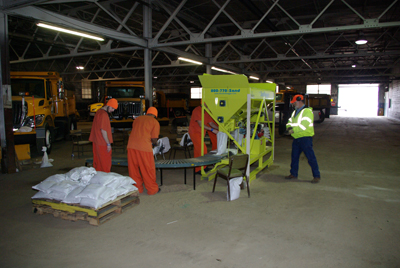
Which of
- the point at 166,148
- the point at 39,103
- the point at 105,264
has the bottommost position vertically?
the point at 105,264

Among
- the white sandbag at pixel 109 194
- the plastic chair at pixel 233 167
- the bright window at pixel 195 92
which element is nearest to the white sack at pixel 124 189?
the white sandbag at pixel 109 194

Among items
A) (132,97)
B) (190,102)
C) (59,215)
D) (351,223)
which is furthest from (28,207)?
(190,102)

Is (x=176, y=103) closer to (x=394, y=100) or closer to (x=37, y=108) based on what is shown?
(x=37, y=108)

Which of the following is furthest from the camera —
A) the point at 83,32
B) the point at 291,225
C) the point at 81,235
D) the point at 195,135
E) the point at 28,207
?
the point at 83,32

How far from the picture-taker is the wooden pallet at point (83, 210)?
13.7 feet

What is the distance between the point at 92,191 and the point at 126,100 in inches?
450

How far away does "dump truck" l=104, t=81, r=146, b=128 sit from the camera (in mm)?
14750

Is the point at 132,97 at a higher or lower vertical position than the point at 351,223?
higher

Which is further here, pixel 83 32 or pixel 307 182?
pixel 83 32

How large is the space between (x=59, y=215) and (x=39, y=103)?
651cm

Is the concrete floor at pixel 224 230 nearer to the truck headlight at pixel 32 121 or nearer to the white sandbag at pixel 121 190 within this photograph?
the white sandbag at pixel 121 190

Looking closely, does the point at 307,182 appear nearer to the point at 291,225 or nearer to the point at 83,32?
the point at 291,225

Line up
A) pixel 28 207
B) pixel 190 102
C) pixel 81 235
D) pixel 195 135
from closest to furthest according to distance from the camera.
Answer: pixel 81 235, pixel 28 207, pixel 195 135, pixel 190 102

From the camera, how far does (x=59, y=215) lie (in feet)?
14.4
